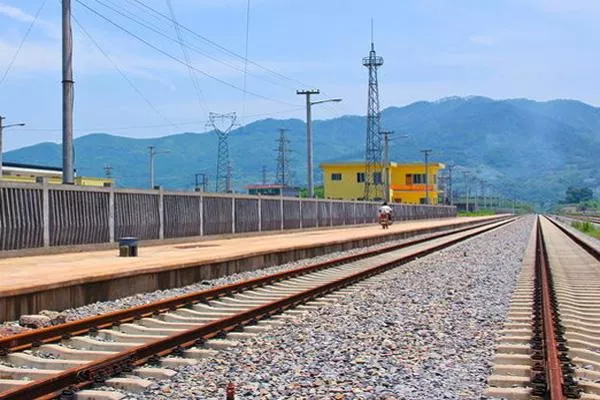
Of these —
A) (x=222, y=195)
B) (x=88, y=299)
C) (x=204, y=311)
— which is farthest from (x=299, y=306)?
(x=222, y=195)

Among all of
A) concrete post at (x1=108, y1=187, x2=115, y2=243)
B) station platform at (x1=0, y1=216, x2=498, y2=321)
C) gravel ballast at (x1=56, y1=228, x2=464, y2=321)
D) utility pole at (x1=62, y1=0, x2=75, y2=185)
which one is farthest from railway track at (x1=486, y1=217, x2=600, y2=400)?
utility pole at (x1=62, y1=0, x2=75, y2=185)

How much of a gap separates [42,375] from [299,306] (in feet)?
19.8

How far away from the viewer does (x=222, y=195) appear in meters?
31.7

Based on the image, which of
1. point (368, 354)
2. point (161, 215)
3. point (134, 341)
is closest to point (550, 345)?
point (368, 354)

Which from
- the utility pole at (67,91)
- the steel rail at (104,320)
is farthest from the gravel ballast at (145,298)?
the utility pole at (67,91)

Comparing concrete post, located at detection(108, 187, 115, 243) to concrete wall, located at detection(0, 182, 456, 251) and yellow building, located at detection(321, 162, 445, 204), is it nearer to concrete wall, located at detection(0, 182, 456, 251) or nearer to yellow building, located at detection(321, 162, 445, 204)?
concrete wall, located at detection(0, 182, 456, 251)

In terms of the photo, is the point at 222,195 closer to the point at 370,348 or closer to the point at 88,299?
the point at 88,299

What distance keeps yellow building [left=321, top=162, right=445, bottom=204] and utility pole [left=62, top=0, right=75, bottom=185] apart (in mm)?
84941

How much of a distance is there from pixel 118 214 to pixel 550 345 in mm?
16992

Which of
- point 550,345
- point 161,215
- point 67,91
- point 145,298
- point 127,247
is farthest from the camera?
point 161,215

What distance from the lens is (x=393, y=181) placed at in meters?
131

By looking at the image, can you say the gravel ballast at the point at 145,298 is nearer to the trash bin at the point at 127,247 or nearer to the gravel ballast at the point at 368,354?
the trash bin at the point at 127,247

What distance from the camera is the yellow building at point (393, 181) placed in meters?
117

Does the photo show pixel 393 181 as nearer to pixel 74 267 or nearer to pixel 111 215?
pixel 111 215
